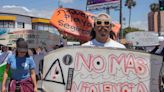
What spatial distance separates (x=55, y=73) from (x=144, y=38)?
51.9ft

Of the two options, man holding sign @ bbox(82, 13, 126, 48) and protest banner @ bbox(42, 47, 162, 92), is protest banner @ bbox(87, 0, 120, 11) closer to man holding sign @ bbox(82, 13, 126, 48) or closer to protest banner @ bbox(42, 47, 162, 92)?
man holding sign @ bbox(82, 13, 126, 48)

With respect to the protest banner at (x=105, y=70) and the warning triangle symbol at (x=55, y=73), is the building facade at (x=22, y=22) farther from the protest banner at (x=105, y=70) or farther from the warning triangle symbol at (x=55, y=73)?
the protest banner at (x=105, y=70)

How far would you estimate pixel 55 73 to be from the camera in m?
5.29

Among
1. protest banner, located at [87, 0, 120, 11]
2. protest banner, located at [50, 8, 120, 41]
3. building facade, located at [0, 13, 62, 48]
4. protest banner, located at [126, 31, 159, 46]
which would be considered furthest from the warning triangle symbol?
building facade, located at [0, 13, 62, 48]

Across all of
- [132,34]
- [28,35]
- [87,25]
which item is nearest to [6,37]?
[28,35]

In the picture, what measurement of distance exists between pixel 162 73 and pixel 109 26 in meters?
0.84

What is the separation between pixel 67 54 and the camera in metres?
5.25

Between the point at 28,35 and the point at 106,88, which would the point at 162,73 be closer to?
the point at 106,88

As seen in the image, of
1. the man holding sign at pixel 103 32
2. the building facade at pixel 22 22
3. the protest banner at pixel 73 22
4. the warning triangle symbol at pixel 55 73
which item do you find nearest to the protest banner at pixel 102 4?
the protest banner at pixel 73 22

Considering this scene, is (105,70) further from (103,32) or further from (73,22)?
(73,22)

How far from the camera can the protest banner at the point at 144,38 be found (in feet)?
65.4

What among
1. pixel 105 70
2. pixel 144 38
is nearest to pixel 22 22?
pixel 144 38

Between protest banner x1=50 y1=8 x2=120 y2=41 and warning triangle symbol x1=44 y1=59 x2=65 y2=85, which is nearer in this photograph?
warning triangle symbol x1=44 y1=59 x2=65 y2=85

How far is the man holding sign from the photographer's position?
17.5ft
